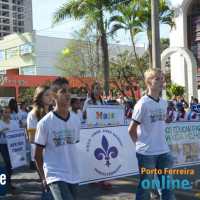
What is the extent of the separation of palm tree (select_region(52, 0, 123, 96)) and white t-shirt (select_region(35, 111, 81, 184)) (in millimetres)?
14329

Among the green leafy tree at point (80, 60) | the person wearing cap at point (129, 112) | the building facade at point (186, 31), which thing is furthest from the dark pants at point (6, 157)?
the green leafy tree at point (80, 60)

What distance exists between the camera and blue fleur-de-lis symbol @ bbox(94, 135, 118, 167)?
5562 mm

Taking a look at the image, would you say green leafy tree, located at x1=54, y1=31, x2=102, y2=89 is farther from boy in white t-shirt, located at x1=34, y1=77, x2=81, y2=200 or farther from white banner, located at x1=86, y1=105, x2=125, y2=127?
boy in white t-shirt, located at x1=34, y1=77, x2=81, y2=200

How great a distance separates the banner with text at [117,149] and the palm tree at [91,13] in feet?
36.8

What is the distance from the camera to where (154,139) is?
12.5 ft

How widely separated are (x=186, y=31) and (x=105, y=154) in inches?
834

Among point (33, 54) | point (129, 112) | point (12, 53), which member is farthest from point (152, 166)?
point (12, 53)

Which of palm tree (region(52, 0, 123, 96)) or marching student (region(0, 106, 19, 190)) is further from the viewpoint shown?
palm tree (region(52, 0, 123, 96))

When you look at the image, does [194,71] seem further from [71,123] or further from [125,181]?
[71,123]

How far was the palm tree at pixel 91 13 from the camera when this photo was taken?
1689 centimetres

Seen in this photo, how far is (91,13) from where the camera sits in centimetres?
1689

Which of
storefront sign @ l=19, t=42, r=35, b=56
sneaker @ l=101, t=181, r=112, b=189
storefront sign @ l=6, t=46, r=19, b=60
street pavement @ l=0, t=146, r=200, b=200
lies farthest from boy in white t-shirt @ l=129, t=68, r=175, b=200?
storefront sign @ l=6, t=46, r=19, b=60

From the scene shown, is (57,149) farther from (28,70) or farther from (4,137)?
(28,70)

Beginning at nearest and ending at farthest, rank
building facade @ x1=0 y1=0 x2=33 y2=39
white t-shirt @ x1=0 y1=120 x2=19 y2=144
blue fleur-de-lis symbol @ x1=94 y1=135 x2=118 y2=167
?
blue fleur-de-lis symbol @ x1=94 y1=135 x2=118 y2=167
white t-shirt @ x1=0 y1=120 x2=19 y2=144
building facade @ x1=0 y1=0 x2=33 y2=39
